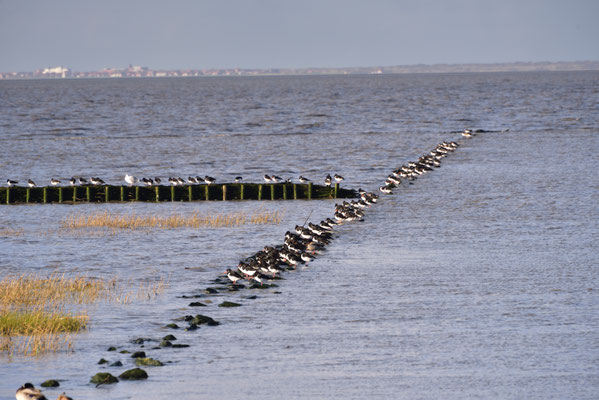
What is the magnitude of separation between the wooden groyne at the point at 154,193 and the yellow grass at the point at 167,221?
224 inches

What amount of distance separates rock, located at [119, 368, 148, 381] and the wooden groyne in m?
28.0

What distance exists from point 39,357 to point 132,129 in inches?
3843

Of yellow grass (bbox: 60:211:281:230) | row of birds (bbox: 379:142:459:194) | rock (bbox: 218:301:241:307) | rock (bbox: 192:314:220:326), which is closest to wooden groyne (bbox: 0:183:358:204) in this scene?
row of birds (bbox: 379:142:459:194)

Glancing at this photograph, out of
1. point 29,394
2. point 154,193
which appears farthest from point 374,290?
point 154,193

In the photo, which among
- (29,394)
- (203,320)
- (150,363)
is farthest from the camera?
(203,320)

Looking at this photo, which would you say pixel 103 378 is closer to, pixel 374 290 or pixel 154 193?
pixel 374 290

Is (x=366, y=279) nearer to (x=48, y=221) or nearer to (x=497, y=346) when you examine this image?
(x=497, y=346)

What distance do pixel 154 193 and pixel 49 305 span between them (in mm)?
22090

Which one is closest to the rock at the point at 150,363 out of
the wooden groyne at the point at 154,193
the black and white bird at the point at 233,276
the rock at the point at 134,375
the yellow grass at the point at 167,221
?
the rock at the point at 134,375

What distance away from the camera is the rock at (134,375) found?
17.5 meters

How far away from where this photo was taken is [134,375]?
17.5 m

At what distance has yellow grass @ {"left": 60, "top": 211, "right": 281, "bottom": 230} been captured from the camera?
3756 centimetres

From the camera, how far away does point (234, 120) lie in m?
131

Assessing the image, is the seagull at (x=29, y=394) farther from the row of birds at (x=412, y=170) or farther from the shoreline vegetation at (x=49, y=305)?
the row of birds at (x=412, y=170)
